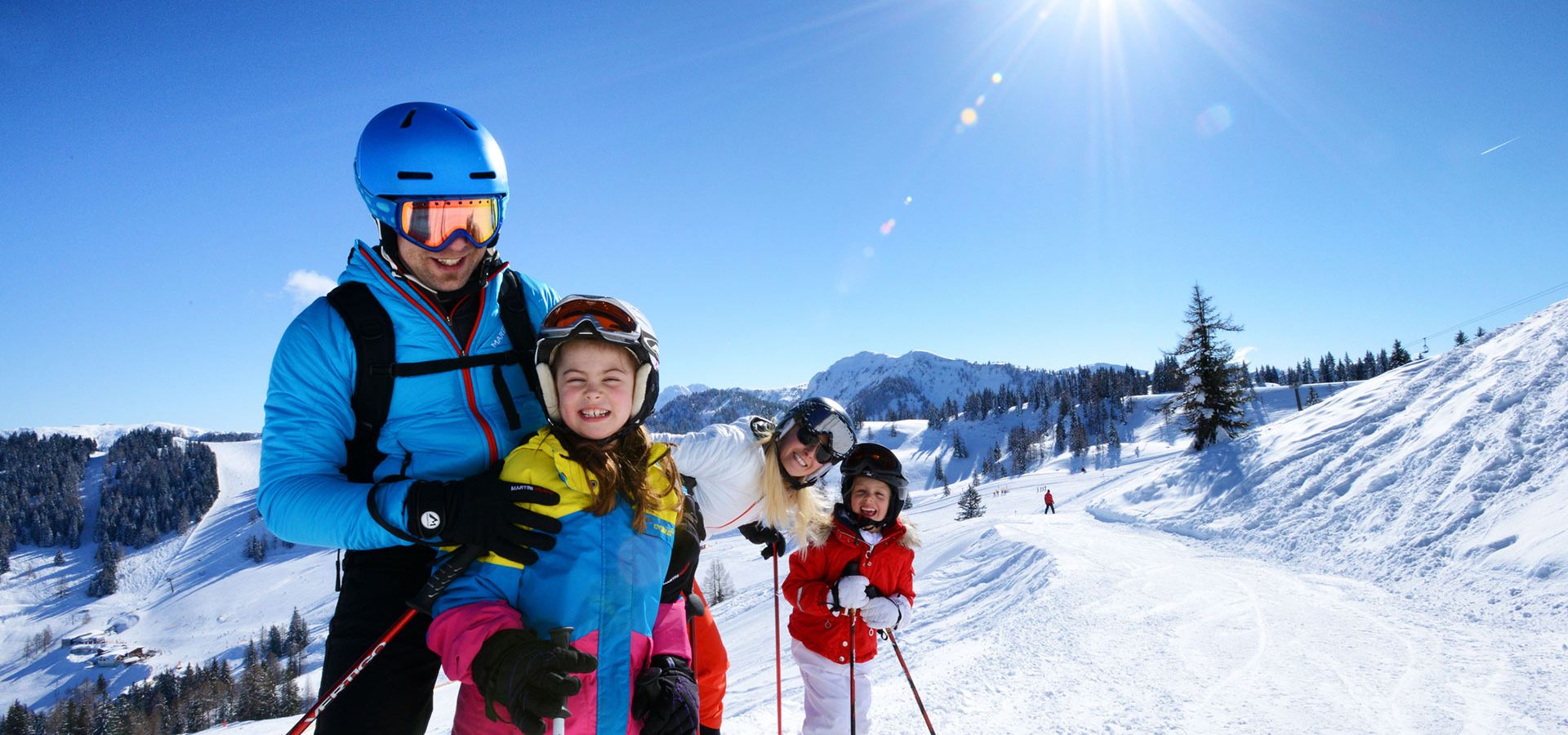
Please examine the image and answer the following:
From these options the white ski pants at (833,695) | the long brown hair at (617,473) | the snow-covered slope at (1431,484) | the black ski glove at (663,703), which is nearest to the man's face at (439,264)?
the long brown hair at (617,473)

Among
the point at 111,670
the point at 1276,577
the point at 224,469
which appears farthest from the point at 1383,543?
the point at 224,469

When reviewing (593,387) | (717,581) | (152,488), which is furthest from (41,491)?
(593,387)

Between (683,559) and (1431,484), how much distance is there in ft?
53.1

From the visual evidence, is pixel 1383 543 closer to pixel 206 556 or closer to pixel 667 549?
pixel 667 549

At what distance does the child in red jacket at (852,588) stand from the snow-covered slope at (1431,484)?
9.09 m

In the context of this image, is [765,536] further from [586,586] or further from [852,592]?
[586,586]

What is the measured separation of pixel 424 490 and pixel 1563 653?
34.1 ft

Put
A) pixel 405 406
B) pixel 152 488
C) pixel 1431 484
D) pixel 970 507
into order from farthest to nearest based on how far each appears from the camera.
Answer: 1. pixel 152 488
2. pixel 970 507
3. pixel 1431 484
4. pixel 405 406

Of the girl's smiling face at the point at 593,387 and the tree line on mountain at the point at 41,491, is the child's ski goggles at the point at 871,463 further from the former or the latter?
the tree line on mountain at the point at 41,491

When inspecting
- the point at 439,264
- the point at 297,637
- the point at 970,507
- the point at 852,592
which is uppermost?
the point at 439,264

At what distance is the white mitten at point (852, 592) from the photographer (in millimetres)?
4277

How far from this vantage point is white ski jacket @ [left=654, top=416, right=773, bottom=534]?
3597 millimetres

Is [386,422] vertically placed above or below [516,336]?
below

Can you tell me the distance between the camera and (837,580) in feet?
14.8
